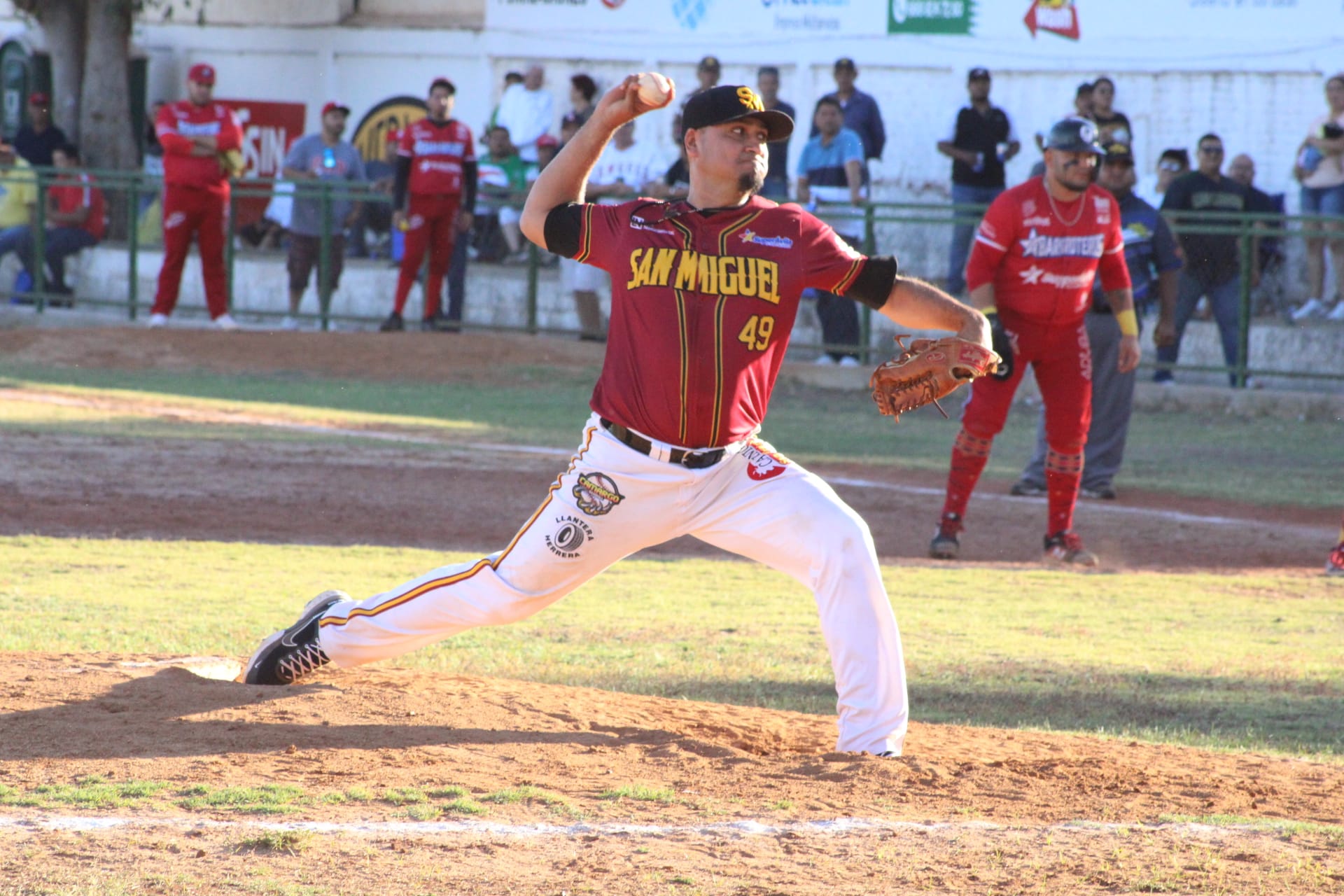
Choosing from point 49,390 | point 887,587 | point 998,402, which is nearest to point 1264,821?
point 887,587

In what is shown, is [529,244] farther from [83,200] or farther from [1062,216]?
[1062,216]

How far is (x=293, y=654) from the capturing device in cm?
548

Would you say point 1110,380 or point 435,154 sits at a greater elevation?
point 435,154

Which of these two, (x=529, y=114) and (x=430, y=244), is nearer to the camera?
(x=430, y=244)

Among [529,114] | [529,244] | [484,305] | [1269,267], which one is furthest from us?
[529,114]

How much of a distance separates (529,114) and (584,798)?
17.3m

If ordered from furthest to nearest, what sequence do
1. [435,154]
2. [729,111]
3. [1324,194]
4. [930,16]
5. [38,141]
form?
[38,141], [930,16], [435,154], [1324,194], [729,111]

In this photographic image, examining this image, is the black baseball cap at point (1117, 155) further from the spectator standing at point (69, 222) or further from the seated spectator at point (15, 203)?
the seated spectator at point (15, 203)

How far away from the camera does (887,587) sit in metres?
8.59

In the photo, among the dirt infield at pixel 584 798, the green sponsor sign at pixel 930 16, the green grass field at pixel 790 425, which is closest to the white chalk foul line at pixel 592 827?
Answer: the dirt infield at pixel 584 798

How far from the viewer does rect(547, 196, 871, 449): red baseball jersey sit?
4922 millimetres

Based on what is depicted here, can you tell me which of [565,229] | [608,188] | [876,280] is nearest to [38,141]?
[608,188]

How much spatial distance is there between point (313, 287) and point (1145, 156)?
965 centimetres

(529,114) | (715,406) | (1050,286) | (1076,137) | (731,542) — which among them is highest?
(529,114)
